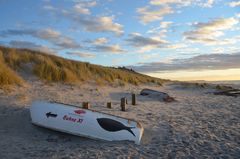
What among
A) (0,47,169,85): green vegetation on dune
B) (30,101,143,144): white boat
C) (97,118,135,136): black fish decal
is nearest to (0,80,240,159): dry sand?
(30,101,143,144): white boat

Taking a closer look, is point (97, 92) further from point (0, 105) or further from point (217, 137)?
point (217, 137)

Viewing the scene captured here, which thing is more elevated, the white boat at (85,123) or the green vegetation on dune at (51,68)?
the green vegetation on dune at (51,68)

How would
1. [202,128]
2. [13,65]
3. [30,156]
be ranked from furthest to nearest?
[13,65] → [202,128] → [30,156]

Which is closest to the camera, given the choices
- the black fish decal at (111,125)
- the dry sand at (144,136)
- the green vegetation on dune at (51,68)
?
the dry sand at (144,136)

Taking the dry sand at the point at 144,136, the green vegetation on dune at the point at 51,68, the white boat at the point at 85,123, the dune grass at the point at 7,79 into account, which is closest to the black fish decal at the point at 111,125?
the white boat at the point at 85,123

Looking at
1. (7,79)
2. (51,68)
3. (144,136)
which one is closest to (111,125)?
(144,136)

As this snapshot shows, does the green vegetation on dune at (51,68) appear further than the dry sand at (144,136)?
Yes

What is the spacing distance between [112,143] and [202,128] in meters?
3.35

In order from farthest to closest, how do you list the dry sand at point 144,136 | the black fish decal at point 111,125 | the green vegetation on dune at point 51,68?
the green vegetation on dune at point 51,68 < the black fish decal at point 111,125 < the dry sand at point 144,136

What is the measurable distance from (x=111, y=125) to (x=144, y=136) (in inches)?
40.4

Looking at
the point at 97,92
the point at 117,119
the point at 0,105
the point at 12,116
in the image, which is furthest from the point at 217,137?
the point at 97,92

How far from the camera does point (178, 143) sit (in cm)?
873

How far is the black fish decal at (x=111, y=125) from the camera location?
9328 millimetres

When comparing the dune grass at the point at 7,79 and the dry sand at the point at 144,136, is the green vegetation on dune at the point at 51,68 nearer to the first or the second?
the dune grass at the point at 7,79
